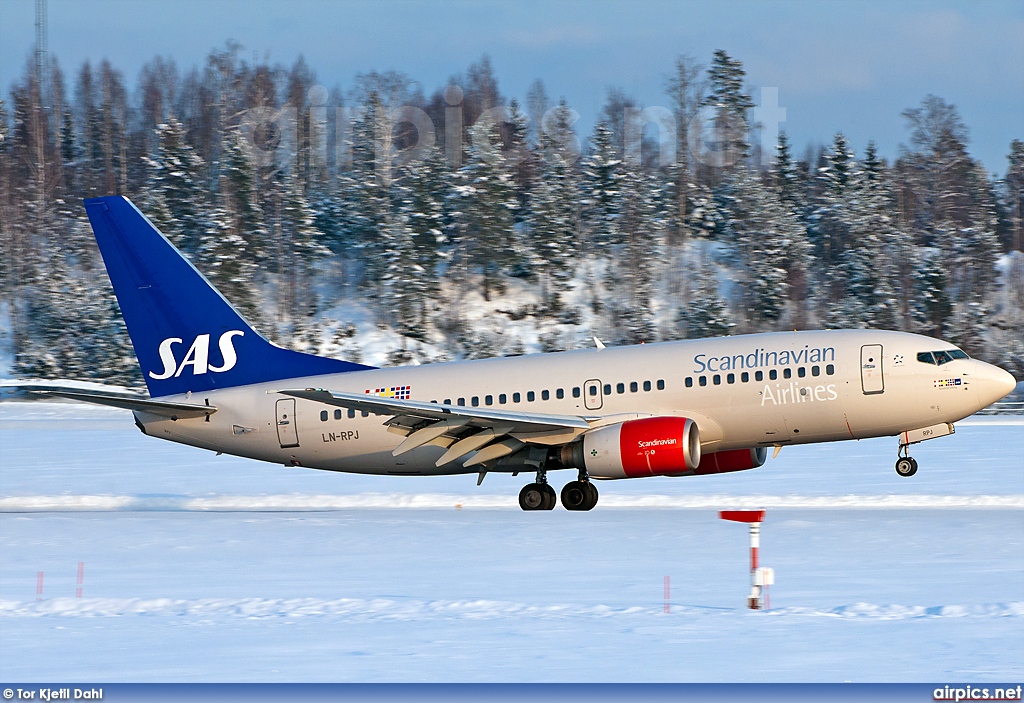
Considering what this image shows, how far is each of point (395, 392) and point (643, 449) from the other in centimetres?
580

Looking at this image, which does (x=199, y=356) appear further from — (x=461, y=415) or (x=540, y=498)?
(x=540, y=498)

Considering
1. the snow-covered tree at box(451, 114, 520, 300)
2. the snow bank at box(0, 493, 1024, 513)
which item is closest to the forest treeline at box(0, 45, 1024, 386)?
the snow-covered tree at box(451, 114, 520, 300)

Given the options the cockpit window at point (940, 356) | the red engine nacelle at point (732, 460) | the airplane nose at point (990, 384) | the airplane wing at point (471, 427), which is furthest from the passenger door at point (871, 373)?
the airplane wing at point (471, 427)

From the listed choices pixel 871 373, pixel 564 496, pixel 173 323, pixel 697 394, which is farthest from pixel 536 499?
pixel 173 323

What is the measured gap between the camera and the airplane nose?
77.6ft

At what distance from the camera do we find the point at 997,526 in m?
22.2

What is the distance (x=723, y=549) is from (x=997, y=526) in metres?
5.61

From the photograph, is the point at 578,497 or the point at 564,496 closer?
the point at 578,497

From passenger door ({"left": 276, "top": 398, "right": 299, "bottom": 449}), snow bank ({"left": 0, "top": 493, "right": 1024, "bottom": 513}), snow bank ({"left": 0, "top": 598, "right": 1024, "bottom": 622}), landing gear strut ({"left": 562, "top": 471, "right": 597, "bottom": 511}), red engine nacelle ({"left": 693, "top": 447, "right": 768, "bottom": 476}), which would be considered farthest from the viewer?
passenger door ({"left": 276, "top": 398, "right": 299, "bottom": 449})

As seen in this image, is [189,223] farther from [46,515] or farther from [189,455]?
[46,515]

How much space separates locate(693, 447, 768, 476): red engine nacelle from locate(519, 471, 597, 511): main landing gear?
2.32 metres

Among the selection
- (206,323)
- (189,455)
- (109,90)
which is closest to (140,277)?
(206,323)

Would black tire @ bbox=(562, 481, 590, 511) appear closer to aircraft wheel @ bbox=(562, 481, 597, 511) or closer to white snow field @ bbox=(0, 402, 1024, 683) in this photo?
aircraft wheel @ bbox=(562, 481, 597, 511)

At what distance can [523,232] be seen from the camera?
92000mm
